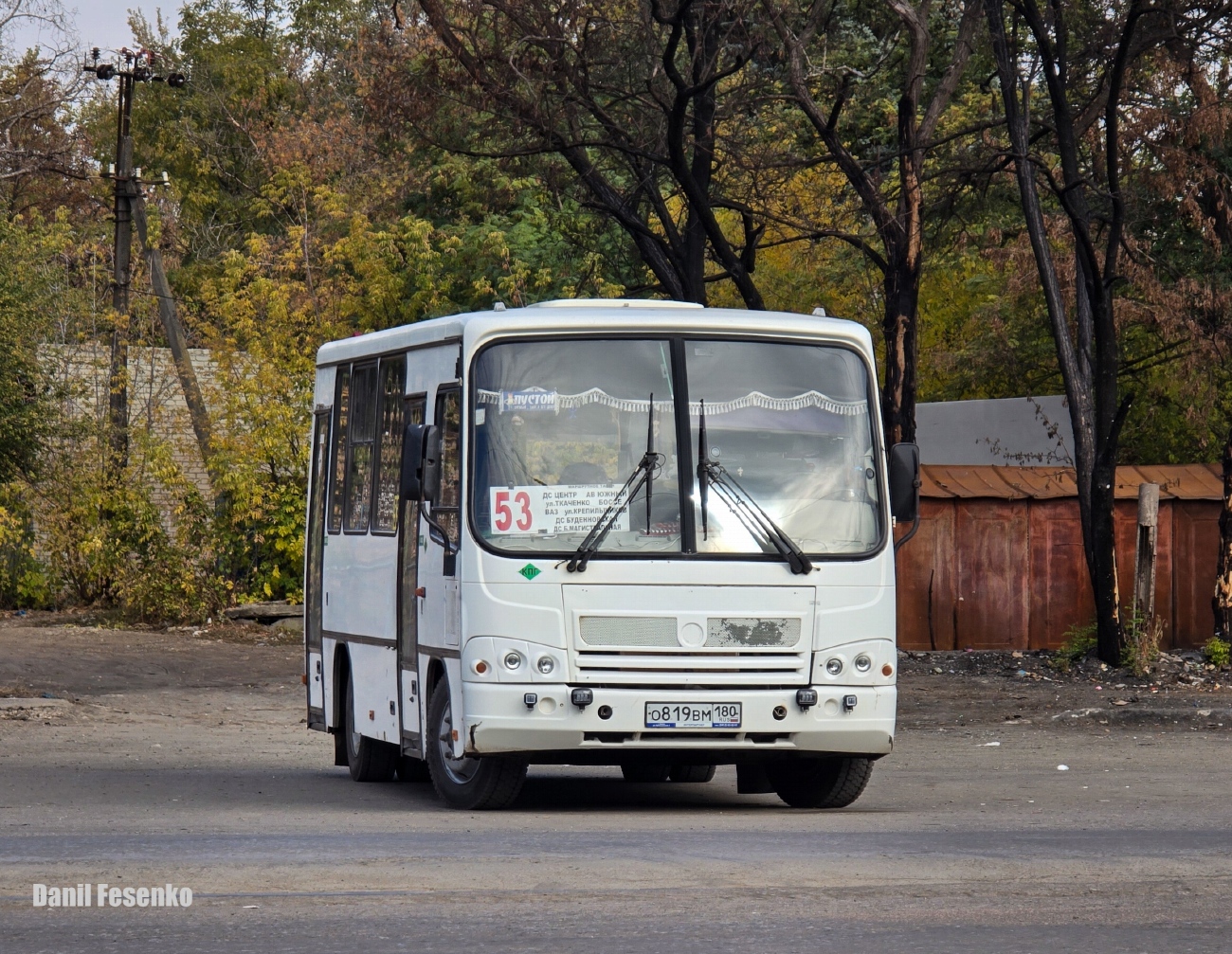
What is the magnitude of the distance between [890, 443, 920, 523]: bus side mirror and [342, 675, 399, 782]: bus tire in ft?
14.2

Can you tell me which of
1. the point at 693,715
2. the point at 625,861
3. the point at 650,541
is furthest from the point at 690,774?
the point at 625,861

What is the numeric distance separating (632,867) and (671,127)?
14631mm

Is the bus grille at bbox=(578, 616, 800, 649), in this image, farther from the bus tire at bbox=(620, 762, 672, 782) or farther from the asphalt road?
the bus tire at bbox=(620, 762, 672, 782)

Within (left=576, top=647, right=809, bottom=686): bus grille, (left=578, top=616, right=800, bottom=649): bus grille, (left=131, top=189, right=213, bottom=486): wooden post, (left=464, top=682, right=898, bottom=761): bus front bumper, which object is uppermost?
(left=131, top=189, right=213, bottom=486): wooden post

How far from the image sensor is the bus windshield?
1104 cm

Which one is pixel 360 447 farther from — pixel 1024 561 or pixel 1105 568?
pixel 1024 561

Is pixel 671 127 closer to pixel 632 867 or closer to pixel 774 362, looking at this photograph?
pixel 774 362

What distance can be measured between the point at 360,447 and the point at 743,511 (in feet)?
11.2

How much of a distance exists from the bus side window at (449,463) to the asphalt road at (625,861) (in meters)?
1.65

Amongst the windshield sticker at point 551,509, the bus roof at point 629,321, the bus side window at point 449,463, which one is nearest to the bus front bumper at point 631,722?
the windshield sticker at point 551,509

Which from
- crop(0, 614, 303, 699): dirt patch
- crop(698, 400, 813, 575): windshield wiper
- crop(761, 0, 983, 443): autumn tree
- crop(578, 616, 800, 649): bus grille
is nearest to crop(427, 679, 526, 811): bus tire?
crop(578, 616, 800, 649): bus grille

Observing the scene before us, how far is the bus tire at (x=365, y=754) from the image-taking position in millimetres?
13922

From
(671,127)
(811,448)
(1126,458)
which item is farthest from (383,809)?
(1126,458)

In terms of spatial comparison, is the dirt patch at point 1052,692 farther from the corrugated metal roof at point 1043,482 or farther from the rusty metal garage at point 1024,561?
the corrugated metal roof at point 1043,482
